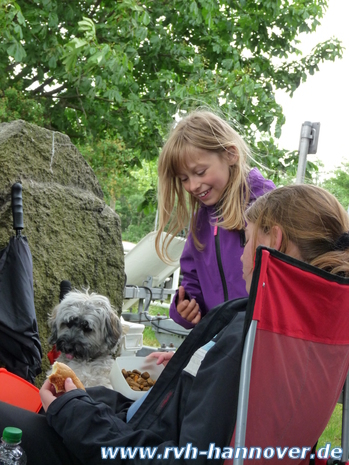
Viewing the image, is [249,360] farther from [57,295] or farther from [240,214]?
[57,295]

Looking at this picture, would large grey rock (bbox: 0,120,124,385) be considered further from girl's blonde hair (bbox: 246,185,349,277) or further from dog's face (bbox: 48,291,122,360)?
girl's blonde hair (bbox: 246,185,349,277)

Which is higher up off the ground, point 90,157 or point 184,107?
point 184,107

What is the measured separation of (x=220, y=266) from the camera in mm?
2883

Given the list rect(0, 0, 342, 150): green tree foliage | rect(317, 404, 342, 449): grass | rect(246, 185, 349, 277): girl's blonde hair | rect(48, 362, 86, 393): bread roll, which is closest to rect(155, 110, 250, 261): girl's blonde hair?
rect(246, 185, 349, 277): girl's blonde hair

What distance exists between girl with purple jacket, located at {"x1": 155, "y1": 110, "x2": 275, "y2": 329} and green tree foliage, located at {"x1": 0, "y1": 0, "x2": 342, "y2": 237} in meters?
3.81

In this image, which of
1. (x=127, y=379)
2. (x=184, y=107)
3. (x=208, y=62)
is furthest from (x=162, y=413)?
(x=208, y=62)

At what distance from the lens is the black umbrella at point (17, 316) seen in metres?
3.06

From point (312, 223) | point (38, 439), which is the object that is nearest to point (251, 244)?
point (312, 223)

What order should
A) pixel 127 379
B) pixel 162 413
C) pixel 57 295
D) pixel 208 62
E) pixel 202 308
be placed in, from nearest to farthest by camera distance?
pixel 162 413
pixel 127 379
pixel 202 308
pixel 57 295
pixel 208 62

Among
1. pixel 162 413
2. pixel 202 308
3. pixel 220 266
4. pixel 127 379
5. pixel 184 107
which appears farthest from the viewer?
pixel 184 107

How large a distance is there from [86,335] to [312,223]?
6.55ft

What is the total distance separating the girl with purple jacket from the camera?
2846 mm

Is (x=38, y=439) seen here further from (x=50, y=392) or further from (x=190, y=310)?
(x=190, y=310)

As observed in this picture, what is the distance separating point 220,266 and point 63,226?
1.58 meters
